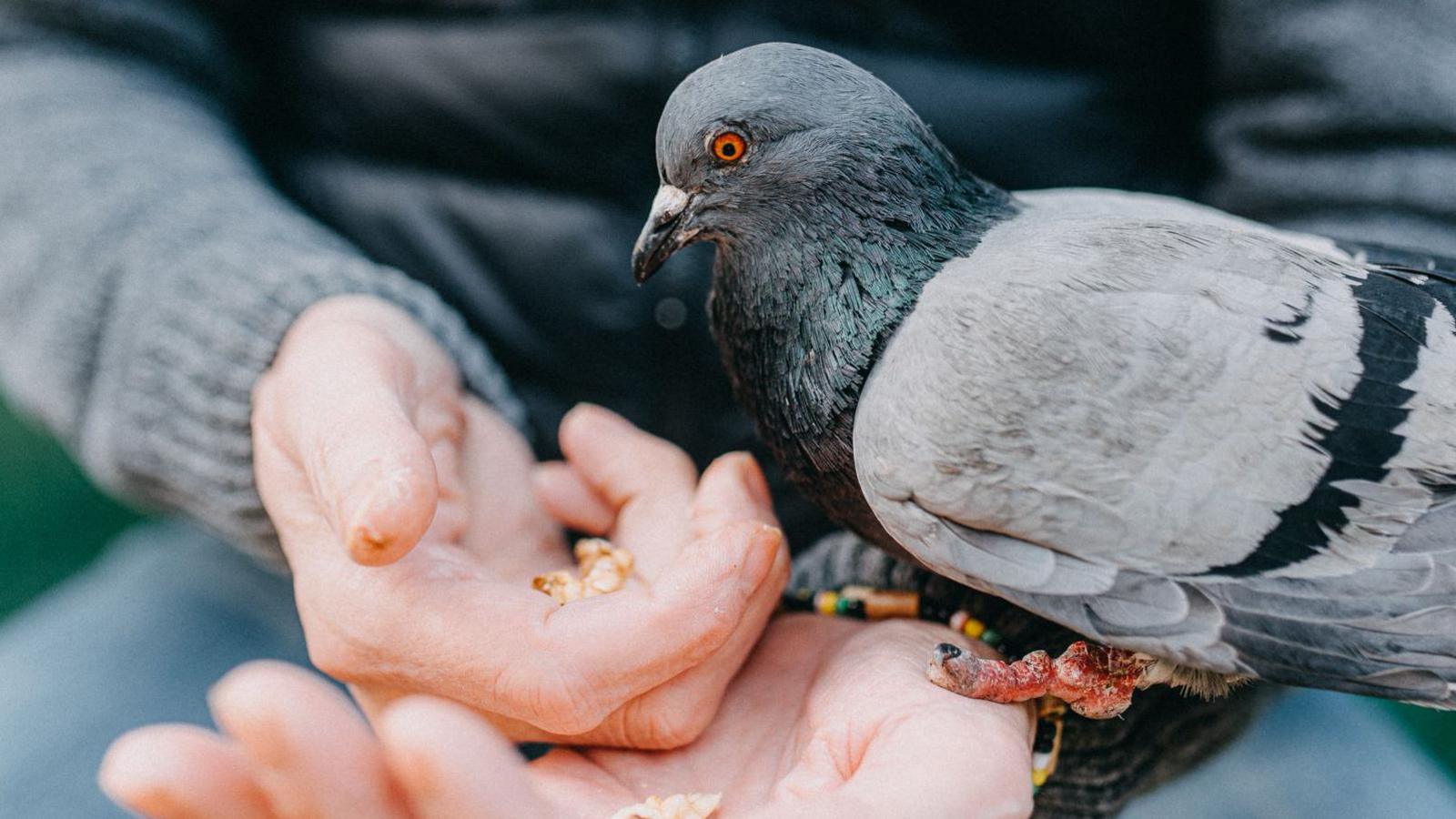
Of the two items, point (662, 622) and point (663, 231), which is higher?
point (663, 231)

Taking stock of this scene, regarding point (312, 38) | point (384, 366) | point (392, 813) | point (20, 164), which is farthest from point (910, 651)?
point (20, 164)

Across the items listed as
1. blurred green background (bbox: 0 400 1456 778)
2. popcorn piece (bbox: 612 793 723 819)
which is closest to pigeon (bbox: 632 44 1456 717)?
popcorn piece (bbox: 612 793 723 819)

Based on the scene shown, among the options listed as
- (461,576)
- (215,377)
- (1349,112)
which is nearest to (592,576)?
(461,576)

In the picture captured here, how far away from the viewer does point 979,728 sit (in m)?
1.16

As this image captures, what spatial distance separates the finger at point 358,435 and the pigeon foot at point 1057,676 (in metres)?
0.68

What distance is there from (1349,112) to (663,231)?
1.41 meters

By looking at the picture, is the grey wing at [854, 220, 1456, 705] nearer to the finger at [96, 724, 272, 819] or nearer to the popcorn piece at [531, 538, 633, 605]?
the popcorn piece at [531, 538, 633, 605]

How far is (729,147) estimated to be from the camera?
144 centimetres

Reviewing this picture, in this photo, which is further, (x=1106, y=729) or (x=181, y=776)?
(x=1106, y=729)

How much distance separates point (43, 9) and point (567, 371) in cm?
142

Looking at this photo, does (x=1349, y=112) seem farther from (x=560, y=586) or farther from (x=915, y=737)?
(x=560, y=586)

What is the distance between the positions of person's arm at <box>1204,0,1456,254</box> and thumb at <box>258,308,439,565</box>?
1729 millimetres

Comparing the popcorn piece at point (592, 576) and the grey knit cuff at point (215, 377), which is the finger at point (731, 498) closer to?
the popcorn piece at point (592, 576)

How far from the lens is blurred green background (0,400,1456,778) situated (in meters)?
3.40
